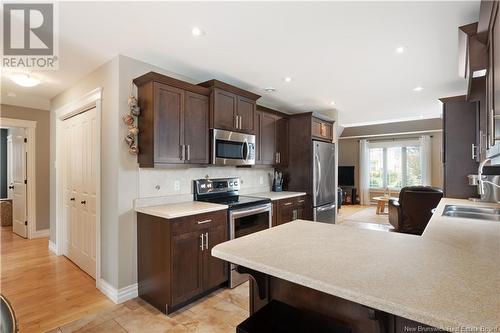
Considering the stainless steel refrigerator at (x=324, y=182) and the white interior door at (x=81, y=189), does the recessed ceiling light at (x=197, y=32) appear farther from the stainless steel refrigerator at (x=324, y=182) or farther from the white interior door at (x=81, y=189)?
the stainless steel refrigerator at (x=324, y=182)

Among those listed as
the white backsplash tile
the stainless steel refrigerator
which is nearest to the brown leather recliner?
the stainless steel refrigerator

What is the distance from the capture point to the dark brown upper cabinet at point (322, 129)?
4423mm

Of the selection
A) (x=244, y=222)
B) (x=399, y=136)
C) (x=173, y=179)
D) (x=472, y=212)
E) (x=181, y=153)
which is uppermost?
(x=399, y=136)

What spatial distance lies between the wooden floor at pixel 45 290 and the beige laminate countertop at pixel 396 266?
2112mm

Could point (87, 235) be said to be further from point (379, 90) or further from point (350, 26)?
point (379, 90)

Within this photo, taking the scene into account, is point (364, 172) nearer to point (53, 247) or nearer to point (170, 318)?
point (170, 318)

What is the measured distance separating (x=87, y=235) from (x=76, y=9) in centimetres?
257

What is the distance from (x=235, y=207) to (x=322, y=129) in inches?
103

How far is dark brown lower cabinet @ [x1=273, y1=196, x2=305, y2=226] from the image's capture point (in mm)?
3613

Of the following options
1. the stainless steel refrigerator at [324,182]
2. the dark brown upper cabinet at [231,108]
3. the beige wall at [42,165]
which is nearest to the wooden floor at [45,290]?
the beige wall at [42,165]

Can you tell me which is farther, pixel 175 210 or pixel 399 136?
pixel 399 136

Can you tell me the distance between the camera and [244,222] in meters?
3.04

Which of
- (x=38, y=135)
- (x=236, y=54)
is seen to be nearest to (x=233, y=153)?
(x=236, y=54)

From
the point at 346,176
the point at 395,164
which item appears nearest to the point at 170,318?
the point at 346,176
